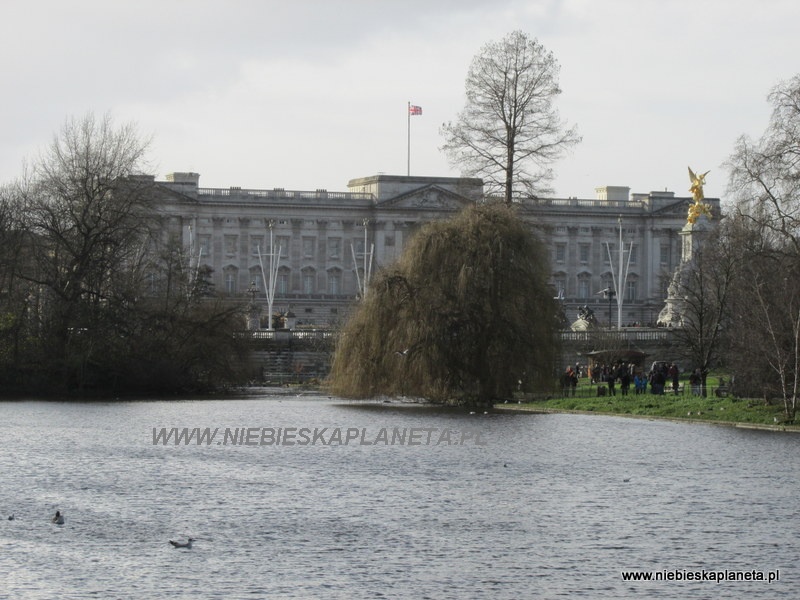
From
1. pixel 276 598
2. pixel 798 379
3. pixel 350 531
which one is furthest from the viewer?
pixel 798 379

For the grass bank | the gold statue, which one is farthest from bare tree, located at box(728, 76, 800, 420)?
the gold statue

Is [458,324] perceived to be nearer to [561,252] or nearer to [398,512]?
[398,512]

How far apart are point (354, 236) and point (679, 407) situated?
4311 inches

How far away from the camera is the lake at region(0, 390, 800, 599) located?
906 inches

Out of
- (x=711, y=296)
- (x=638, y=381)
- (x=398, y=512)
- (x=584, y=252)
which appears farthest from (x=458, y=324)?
(x=584, y=252)

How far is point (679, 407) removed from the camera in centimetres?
5244

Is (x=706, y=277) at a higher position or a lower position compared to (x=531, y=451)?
higher

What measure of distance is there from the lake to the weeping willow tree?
1142 centimetres

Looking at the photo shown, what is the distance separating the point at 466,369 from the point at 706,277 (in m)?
23.6

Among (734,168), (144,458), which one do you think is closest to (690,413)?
(734,168)

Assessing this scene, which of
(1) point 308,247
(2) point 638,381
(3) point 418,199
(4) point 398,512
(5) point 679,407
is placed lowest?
(4) point 398,512

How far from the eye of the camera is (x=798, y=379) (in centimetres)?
4819

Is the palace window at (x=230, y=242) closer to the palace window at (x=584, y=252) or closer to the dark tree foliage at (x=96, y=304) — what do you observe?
the palace window at (x=584, y=252)

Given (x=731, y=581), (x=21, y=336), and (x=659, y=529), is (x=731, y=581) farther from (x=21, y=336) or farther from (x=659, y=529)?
(x=21, y=336)
